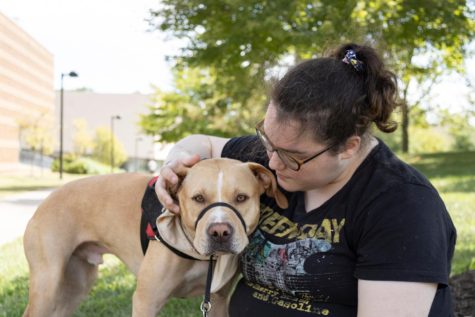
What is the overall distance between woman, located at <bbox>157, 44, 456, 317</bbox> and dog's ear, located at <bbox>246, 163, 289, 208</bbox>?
13 cm

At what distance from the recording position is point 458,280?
3.68 m

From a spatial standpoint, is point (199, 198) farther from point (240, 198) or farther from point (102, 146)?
point (102, 146)

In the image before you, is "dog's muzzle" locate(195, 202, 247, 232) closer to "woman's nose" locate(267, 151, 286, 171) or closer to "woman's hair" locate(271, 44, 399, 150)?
"woman's nose" locate(267, 151, 286, 171)

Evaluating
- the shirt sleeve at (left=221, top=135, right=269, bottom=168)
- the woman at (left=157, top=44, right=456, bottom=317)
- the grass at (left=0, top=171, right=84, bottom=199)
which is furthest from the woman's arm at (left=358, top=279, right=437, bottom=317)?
the grass at (left=0, top=171, right=84, bottom=199)

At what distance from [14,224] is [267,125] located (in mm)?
8709

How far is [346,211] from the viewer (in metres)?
2.31

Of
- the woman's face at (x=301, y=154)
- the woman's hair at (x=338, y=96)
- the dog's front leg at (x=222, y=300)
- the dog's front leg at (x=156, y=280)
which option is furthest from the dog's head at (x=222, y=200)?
the woman's hair at (x=338, y=96)

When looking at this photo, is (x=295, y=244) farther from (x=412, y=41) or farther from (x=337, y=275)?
(x=412, y=41)

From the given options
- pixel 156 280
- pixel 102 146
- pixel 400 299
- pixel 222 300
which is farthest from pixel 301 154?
pixel 102 146

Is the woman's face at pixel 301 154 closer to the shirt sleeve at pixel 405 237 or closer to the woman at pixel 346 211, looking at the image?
the woman at pixel 346 211

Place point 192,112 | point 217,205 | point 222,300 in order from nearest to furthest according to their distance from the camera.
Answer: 1. point 217,205
2. point 222,300
3. point 192,112

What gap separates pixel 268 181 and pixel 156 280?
2.72 ft

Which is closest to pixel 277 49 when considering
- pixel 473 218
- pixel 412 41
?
pixel 412 41

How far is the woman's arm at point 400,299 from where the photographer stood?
6.55 feet
